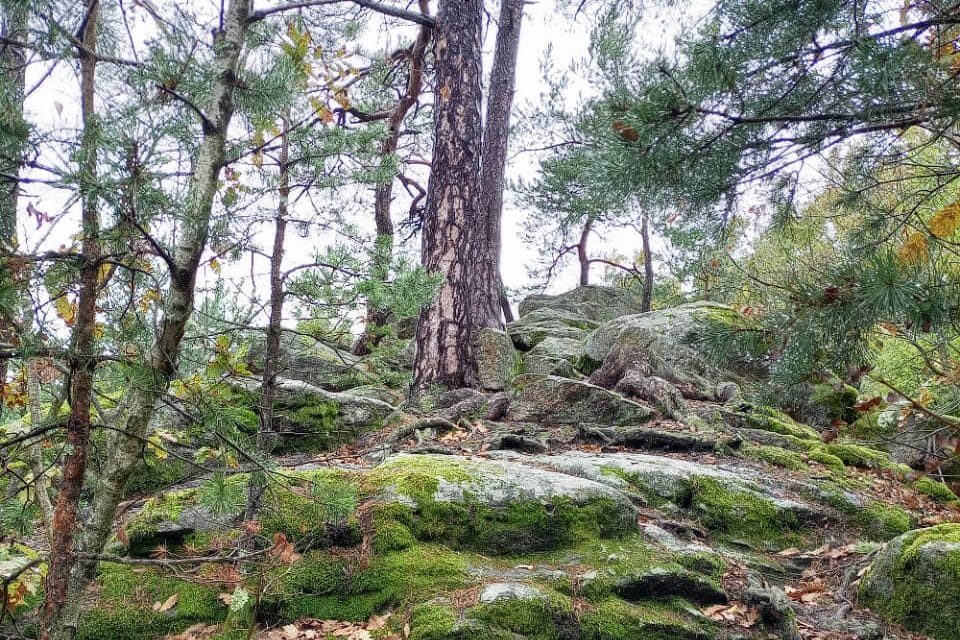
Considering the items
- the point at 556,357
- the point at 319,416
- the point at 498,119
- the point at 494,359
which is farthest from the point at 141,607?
the point at 498,119

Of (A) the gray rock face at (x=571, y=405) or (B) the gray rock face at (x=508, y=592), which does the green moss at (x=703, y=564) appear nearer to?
(B) the gray rock face at (x=508, y=592)

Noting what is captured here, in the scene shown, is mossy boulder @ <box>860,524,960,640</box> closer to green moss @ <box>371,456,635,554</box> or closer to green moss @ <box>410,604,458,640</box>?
green moss @ <box>371,456,635,554</box>

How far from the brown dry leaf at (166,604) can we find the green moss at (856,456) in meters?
5.74

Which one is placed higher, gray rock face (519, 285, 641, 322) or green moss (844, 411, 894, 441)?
gray rock face (519, 285, 641, 322)

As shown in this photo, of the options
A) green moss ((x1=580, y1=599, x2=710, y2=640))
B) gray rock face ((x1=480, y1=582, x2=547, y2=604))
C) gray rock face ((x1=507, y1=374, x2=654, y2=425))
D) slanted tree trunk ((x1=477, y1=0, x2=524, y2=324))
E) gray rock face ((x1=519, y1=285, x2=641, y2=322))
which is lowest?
green moss ((x1=580, y1=599, x2=710, y2=640))

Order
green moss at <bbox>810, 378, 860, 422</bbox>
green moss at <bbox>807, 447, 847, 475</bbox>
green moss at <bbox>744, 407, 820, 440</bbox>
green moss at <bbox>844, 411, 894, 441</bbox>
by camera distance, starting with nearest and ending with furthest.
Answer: green moss at <bbox>807, 447, 847, 475</bbox> → green moss at <bbox>744, 407, 820, 440</bbox> → green moss at <bbox>844, 411, 894, 441</bbox> → green moss at <bbox>810, 378, 860, 422</bbox>

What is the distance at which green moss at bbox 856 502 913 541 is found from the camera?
4.77 meters

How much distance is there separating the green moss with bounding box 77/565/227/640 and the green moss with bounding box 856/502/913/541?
453cm

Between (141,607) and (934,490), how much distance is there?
6.40 m

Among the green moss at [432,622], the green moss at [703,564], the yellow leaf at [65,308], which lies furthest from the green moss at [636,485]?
the yellow leaf at [65,308]

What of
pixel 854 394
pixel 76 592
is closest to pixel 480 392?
pixel 854 394

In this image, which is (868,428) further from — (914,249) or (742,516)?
(914,249)

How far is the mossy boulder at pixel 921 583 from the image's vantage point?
355 centimetres

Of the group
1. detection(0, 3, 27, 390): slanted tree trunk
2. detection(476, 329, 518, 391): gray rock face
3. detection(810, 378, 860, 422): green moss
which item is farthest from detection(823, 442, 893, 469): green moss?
detection(0, 3, 27, 390): slanted tree trunk
